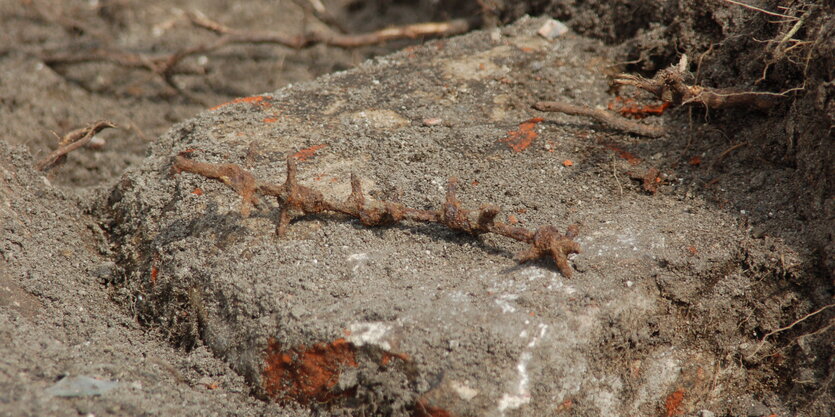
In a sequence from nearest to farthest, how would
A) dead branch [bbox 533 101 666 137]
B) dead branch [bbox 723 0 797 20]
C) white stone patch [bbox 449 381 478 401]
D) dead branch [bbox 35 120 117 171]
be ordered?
white stone patch [bbox 449 381 478 401] → dead branch [bbox 723 0 797 20] → dead branch [bbox 533 101 666 137] → dead branch [bbox 35 120 117 171]

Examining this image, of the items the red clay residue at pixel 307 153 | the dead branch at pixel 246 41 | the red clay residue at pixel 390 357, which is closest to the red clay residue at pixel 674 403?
the red clay residue at pixel 390 357

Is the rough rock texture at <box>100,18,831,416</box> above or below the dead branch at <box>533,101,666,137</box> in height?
below

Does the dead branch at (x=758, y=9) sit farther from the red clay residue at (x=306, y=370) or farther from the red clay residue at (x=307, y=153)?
the red clay residue at (x=306, y=370)

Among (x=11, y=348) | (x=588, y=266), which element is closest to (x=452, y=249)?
(x=588, y=266)

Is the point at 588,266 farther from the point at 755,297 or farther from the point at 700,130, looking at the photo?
the point at 700,130

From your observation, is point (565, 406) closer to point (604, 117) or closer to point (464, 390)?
point (464, 390)

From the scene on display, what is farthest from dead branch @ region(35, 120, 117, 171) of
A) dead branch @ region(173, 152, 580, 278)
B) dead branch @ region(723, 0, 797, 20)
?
dead branch @ region(723, 0, 797, 20)

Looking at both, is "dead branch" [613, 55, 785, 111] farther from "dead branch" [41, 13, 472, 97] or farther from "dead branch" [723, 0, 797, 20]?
"dead branch" [41, 13, 472, 97]
